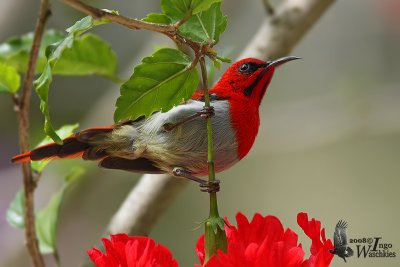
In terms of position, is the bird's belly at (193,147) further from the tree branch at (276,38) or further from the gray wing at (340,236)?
the gray wing at (340,236)

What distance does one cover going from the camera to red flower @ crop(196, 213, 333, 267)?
80 cm

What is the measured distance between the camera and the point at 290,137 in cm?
375

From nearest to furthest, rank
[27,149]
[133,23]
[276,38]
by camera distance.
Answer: [133,23] < [27,149] < [276,38]

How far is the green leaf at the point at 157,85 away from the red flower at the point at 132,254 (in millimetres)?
175

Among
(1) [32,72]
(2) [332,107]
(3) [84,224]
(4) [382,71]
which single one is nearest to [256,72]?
(1) [32,72]

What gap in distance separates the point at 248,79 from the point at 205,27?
632 millimetres

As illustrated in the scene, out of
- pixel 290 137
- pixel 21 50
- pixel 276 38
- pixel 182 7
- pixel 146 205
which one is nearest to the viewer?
pixel 182 7

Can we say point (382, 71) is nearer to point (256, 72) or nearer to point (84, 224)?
point (84, 224)

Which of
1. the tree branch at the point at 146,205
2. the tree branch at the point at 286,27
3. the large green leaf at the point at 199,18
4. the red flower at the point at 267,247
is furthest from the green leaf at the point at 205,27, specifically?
the tree branch at the point at 286,27

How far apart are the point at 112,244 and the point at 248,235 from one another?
0.18m

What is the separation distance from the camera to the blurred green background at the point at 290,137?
3.30 meters

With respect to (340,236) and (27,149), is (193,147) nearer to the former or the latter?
(27,149)

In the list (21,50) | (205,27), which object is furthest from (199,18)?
(21,50)

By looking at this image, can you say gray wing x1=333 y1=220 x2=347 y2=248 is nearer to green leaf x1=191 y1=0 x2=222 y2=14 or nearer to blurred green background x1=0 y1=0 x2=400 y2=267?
green leaf x1=191 y1=0 x2=222 y2=14
